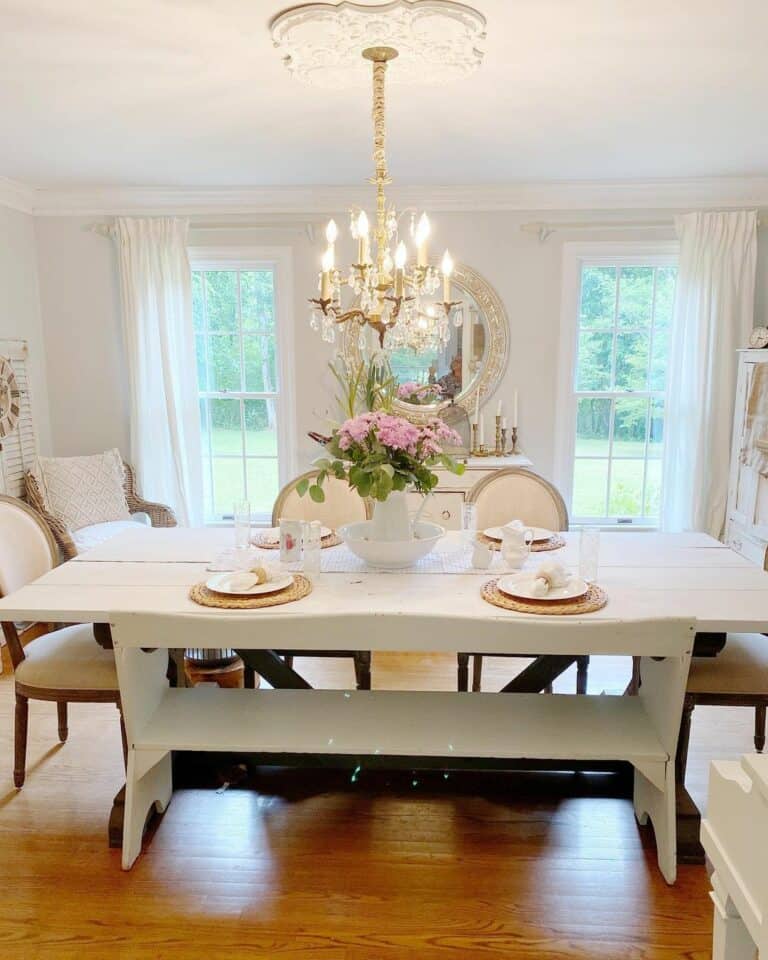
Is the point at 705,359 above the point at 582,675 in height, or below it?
above

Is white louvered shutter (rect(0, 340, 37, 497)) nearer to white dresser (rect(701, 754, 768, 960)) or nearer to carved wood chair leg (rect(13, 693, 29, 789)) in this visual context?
carved wood chair leg (rect(13, 693, 29, 789))

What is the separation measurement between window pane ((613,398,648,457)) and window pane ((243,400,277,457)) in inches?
85.4

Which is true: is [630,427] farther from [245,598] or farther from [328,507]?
[245,598]

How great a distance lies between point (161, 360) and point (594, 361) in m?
2.66

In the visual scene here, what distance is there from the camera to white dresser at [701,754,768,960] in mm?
876

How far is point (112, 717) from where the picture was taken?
290cm

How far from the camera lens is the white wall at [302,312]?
4324 mm

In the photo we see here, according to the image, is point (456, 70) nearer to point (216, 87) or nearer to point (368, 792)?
point (216, 87)

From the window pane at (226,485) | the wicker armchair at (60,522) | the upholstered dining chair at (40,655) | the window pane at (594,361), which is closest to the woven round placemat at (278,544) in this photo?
the upholstered dining chair at (40,655)

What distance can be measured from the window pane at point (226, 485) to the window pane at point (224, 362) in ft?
1.64

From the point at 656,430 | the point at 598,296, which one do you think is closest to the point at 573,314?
the point at 598,296

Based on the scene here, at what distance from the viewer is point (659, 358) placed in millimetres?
4480

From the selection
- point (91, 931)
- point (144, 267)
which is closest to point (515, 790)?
point (91, 931)

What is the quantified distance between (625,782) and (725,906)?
1.43 metres
